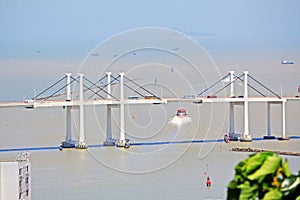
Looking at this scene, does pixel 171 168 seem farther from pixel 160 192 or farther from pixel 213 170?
pixel 160 192

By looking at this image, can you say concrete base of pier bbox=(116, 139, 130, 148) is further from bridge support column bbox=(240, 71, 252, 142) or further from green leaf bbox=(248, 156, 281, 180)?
green leaf bbox=(248, 156, 281, 180)

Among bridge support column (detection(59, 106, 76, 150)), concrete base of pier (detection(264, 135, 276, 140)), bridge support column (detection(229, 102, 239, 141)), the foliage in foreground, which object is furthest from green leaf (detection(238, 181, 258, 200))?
concrete base of pier (detection(264, 135, 276, 140))

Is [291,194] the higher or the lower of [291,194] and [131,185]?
the higher

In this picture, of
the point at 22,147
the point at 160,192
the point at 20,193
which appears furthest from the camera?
the point at 22,147

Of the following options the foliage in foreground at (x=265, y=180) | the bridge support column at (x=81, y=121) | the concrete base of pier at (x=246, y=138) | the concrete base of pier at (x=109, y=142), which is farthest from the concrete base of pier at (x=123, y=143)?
the foliage in foreground at (x=265, y=180)

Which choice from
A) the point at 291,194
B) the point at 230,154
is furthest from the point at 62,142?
the point at 291,194

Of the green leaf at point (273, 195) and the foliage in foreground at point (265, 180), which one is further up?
the foliage in foreground at point (265, 180)

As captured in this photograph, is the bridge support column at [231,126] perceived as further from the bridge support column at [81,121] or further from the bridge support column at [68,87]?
the bridge support column at [68,87]

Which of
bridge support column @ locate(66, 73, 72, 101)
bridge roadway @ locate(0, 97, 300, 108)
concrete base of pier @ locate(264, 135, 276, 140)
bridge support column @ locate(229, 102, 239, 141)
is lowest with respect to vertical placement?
concrete base of pier @ locate(264, 135, 276, 140)

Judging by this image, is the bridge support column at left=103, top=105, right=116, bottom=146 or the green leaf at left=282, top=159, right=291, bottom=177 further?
the bridge support column at left=103, top=105, right=116, bottom=146
